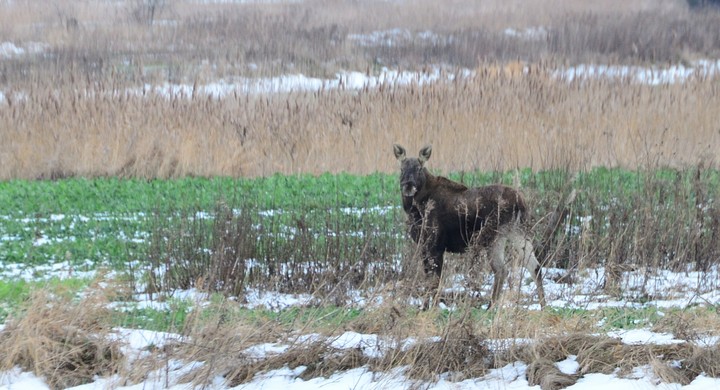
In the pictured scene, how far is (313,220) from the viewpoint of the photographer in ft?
35.7

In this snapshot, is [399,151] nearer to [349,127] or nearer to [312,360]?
[312,360]

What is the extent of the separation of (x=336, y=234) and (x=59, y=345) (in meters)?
3.14

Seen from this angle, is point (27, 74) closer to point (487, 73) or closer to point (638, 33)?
point (487, 73)

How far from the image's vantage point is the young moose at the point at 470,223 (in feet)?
28.1

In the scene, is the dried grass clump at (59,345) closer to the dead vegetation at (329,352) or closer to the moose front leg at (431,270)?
the dead vegetation at (329,352)

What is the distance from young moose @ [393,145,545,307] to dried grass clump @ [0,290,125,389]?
9.01 feet

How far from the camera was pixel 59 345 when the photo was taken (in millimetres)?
6922

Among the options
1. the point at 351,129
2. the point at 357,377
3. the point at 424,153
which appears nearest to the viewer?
the point at 357,377

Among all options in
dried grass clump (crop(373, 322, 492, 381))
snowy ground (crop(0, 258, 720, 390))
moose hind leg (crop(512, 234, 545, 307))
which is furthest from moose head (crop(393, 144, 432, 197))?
dried grass clump (crop(373, 322, 492, 381))

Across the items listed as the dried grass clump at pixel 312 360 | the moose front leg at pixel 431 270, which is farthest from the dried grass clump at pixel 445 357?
the moose front leg at pixel 431 270

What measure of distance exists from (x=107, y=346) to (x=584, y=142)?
9.73 meters

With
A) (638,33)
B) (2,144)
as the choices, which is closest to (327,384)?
(2,144)

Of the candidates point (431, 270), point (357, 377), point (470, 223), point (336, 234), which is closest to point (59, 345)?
point (357, 377)

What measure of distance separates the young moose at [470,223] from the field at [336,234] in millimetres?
230
